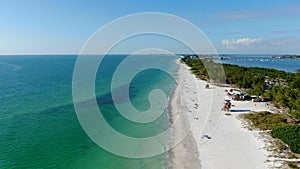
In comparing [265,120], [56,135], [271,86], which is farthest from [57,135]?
[271,86]

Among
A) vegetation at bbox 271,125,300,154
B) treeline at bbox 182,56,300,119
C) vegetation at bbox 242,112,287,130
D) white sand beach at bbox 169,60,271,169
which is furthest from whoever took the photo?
treeline at bbox 182,56,300,119

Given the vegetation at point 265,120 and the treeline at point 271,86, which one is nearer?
the vegetation at point 265,120

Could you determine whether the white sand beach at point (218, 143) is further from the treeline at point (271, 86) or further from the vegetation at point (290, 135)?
the treeline at point (271, 86)

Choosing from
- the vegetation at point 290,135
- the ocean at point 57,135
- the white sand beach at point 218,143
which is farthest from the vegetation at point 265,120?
the ocean at point 57,135

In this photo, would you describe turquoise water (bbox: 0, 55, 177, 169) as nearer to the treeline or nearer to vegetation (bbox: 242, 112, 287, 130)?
vegetation (bbox: 242, 112, 287, 130)

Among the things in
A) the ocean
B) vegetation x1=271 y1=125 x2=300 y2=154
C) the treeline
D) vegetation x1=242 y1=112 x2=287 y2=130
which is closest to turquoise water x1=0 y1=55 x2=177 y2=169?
the ocean

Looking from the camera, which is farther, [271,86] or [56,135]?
[271,86]

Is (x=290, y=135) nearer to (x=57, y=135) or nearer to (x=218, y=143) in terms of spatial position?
(x=218, y=143)
